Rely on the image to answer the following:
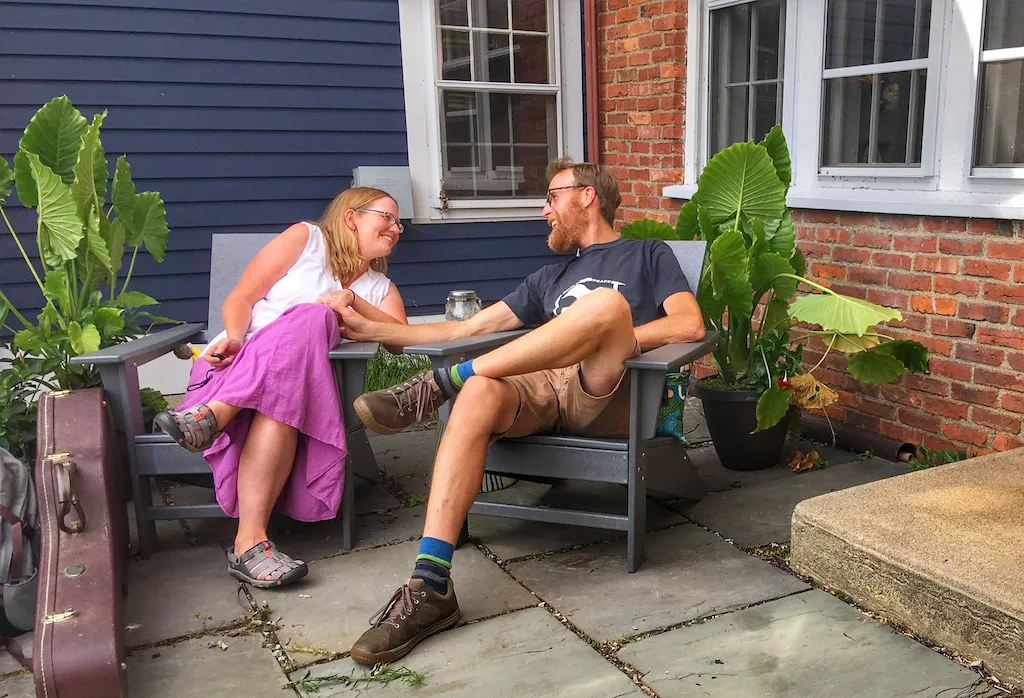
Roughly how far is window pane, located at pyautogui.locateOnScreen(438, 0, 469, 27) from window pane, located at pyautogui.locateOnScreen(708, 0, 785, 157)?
1.31 meters

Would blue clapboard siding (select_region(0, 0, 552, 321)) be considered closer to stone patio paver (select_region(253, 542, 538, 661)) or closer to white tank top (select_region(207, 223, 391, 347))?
white tank top (select_region(207, 223, 391, 347))

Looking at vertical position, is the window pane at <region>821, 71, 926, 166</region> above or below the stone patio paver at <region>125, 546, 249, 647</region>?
above

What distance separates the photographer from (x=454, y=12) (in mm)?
4496

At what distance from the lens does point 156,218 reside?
3098 mm

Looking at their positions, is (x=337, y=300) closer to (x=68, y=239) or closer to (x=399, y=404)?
(x=399, y=404)

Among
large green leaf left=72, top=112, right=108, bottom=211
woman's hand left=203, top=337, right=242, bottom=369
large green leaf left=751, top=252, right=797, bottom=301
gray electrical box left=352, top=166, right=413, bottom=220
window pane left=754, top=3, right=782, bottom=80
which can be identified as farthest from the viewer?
gray electrical box left=352, top=166, right=413, bottom=220

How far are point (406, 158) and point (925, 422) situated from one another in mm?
2771

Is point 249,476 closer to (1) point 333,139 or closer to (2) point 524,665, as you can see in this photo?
(2) point 524,665

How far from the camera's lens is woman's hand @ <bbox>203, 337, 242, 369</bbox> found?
256 cm

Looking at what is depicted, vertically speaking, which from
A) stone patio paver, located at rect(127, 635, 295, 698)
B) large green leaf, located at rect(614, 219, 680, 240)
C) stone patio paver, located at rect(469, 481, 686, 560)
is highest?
large green leaf, located at rect(614, 219, 680, 240)

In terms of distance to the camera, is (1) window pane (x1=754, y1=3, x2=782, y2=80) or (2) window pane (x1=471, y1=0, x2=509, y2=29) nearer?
(1) window pane (x1=754, y1=3, x2=782, y2=80)

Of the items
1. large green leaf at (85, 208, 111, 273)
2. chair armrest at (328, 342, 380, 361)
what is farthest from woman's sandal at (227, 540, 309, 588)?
large green leaf at (85, 208, 111, 273)

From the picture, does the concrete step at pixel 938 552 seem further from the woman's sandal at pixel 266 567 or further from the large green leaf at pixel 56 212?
the large green leaf at pixel 56 212

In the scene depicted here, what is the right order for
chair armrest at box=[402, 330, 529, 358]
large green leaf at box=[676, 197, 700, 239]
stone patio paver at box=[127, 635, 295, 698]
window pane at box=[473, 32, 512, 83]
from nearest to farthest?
stone patio paver at box=[127, 635, 295, 698]
chair armrest at box=[402, 330, 529, 358]
large green leaf at box=[676, 197, 700, 239]
window pane at box=[473, 32, 512, 83]
